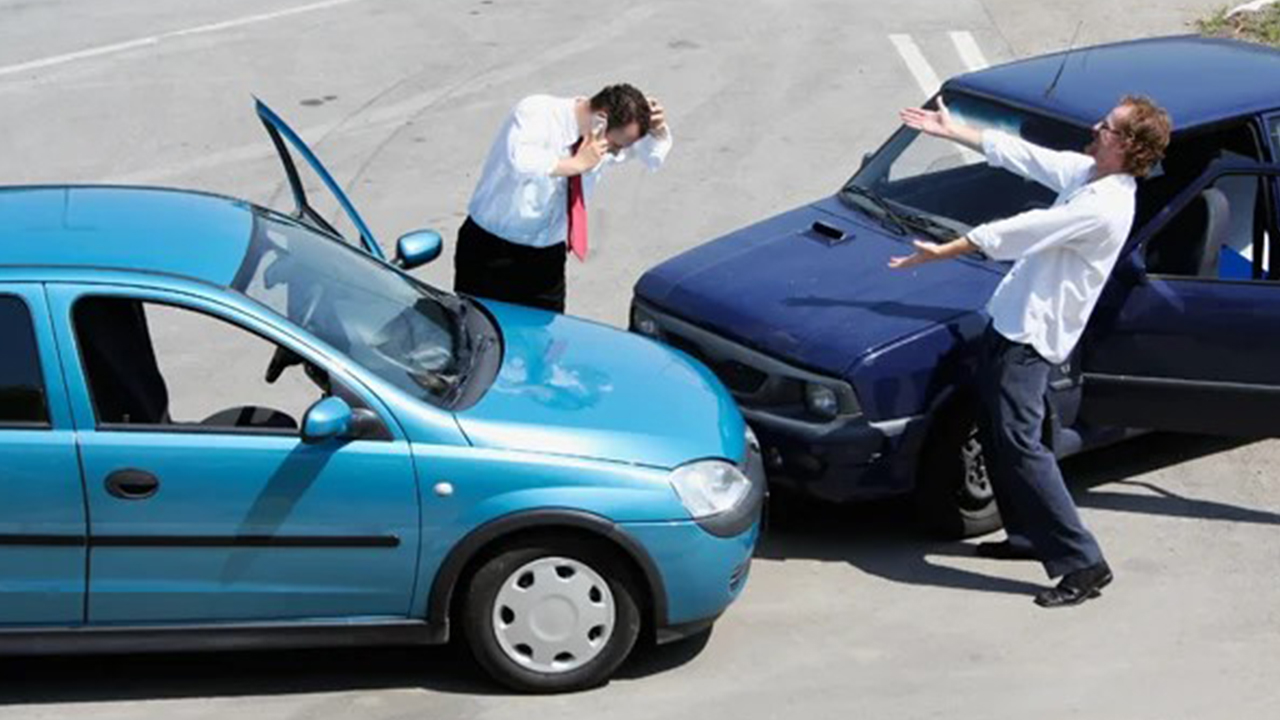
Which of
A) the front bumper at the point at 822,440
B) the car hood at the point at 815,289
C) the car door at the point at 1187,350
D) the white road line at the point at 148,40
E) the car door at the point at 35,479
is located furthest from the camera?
the white road line at the point at 148,40

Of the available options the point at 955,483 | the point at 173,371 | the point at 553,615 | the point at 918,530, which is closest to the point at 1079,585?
the point at 955,483

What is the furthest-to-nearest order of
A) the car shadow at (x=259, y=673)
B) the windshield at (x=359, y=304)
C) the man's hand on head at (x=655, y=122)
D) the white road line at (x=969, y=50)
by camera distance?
the white road line at (x=969, y=50), the man's hand on head at (x=655, y=122), the car shadow at (x=259, y=673), the windshield at (x=359, y=304)

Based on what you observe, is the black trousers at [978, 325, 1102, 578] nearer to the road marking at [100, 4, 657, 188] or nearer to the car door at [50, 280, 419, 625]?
the car door at [50, 280, 419, 625]

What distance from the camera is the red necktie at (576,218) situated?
8766 millimetres

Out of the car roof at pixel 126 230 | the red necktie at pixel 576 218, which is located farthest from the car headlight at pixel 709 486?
the red necktie at pixel 576 218

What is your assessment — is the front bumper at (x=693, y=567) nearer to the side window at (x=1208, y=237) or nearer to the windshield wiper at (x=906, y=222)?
the windshield wiper at (x=906, y=222)

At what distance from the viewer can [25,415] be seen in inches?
260

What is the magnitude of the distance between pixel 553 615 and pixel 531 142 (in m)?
2.45

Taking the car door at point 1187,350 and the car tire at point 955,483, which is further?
the car door at point 1187,350

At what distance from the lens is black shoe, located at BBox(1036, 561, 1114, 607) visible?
Answer: 25.9ft

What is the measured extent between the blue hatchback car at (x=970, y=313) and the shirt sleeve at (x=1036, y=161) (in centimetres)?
42

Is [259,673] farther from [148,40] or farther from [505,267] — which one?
[148,40]

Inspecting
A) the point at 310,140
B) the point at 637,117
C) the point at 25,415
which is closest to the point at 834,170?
the point at 310,140

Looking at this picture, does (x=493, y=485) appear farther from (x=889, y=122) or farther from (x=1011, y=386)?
(x=889, y=122)
